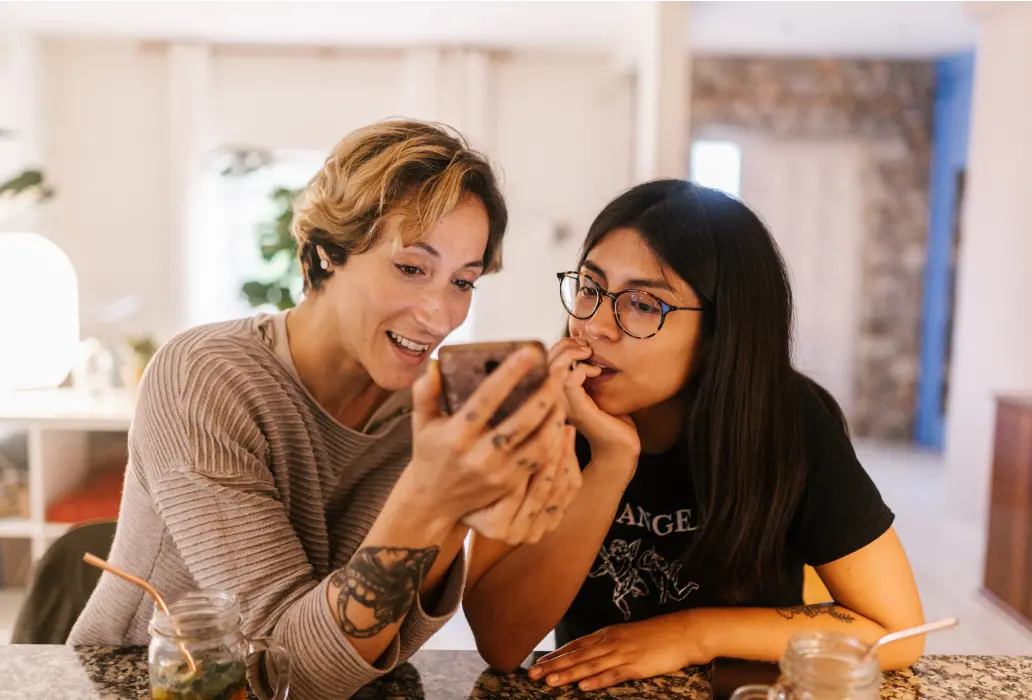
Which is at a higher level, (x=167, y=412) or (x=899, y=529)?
(x=167, y=412)

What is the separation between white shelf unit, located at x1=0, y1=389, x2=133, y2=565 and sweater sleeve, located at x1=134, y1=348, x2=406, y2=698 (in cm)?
216

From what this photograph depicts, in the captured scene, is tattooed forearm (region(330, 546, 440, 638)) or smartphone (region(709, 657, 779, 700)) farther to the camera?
smartphone (region(709, 657, 779, 700))

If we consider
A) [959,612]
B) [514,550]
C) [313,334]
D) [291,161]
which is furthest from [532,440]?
[291,161]

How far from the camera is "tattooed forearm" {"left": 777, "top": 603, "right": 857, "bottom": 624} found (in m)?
1.05

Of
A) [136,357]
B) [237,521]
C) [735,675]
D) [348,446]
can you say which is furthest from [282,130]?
[735,675]

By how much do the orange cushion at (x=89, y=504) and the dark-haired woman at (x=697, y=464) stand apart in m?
2.40

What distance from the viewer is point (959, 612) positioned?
330 centimetres

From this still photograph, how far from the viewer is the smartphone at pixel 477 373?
2.28 ft

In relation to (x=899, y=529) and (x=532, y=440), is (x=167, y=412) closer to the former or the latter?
(x=532, y=440)

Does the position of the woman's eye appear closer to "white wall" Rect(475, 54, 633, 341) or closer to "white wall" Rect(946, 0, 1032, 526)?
"white wall" Rect(946, 0, 1032, 526)

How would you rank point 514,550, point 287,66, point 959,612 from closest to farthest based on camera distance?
1. point 514,550
2. point 959,612
3. point 287,66

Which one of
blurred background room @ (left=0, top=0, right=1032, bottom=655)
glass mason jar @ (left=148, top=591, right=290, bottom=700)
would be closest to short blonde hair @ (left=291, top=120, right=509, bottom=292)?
glass mason jar @ (left=148, top=591, right=290, bottom=700)

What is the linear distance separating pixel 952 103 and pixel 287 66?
4890 mm

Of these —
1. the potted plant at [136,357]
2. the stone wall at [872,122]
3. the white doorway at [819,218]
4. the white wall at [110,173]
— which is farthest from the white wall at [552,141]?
the potted plant at [136,357]
